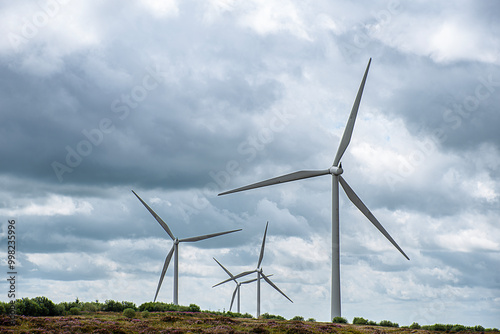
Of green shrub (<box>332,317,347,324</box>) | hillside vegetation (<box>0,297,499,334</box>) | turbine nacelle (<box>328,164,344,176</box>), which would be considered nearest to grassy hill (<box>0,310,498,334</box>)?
hillside vegetation (<box>0,297,499,334</box>)

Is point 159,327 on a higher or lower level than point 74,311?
lower

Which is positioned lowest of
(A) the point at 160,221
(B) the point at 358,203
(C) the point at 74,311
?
(C) the point at 74,311

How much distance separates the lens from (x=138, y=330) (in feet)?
208

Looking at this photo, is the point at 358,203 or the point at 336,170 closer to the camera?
the point at 336,170

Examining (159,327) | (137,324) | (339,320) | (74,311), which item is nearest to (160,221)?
(74,311)

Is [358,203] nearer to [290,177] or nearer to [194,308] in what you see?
[290,177]

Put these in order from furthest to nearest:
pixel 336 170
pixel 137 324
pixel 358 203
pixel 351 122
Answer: pixel 351 122 < pixel 358 203 < pixel 336 170 < pixel 137 324

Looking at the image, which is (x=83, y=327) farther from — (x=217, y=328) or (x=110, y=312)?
(x=110, y=312)

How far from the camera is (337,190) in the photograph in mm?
80125

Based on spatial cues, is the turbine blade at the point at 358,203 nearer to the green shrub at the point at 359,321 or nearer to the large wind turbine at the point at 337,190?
the large wind turbine at the point at 337,190

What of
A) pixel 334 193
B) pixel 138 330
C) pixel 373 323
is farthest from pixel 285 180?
pixel 138 330

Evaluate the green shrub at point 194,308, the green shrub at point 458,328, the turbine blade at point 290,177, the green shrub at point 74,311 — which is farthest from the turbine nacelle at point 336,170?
the green shrub at point 74,311

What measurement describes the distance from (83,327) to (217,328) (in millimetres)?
13893

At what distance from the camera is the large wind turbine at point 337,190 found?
3014 inches
